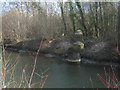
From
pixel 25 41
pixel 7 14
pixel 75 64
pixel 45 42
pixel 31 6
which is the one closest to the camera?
pixel 75 64

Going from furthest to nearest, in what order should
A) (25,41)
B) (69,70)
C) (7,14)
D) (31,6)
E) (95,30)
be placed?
(31,6) < (7,14) < (25,41) < (95,30) < (69,70)

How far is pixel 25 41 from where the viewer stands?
13617mm

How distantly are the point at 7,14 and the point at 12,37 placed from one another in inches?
102

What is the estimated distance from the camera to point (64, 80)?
562cm

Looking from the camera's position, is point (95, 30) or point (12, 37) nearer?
point (95, 30)

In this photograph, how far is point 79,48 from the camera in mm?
8484

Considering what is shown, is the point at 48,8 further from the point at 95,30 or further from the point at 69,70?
the point at 69,70

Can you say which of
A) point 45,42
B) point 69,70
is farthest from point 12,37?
point 69,70

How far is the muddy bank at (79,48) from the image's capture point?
806cm

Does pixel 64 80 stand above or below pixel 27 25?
below

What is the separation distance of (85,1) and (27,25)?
254 inches

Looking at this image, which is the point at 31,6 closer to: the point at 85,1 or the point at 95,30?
the point at 85,1

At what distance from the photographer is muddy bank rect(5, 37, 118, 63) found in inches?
317

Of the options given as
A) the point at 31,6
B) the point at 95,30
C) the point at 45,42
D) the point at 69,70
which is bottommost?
the point at 69,70
